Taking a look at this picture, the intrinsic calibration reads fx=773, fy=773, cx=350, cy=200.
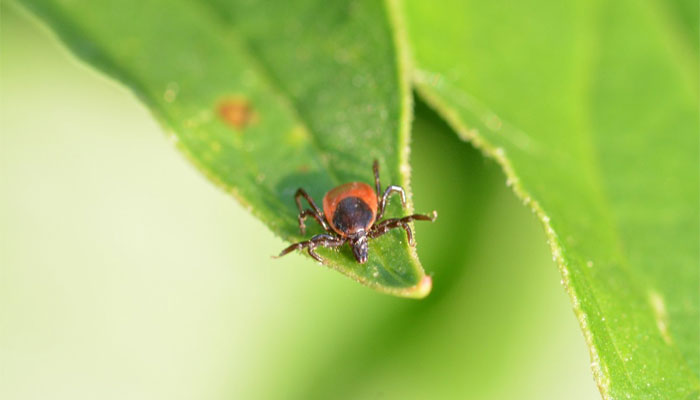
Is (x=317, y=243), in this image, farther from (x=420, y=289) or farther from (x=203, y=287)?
(x=203, y=287)

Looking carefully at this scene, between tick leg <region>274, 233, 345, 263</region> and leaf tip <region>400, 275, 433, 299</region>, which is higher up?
leaf tip <region>400, 275, 433, 299</region>

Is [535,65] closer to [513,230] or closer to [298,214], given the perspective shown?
[513,230]

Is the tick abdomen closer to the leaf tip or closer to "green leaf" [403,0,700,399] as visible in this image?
"green leaf" [403,0,700,399]

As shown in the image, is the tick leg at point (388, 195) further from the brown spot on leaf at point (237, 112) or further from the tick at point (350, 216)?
the brown spot on leaf at point (237, 112)

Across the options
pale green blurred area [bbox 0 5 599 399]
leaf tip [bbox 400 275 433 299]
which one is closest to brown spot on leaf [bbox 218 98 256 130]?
pale green blurred area [bbox 0 5 599 399]

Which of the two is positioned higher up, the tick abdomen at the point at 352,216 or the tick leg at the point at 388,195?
the tick leg at the point at 388,195

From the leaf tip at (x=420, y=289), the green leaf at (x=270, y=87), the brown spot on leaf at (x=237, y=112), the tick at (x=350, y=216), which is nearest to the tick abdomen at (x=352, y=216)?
the tick at (x=350, y=216)
